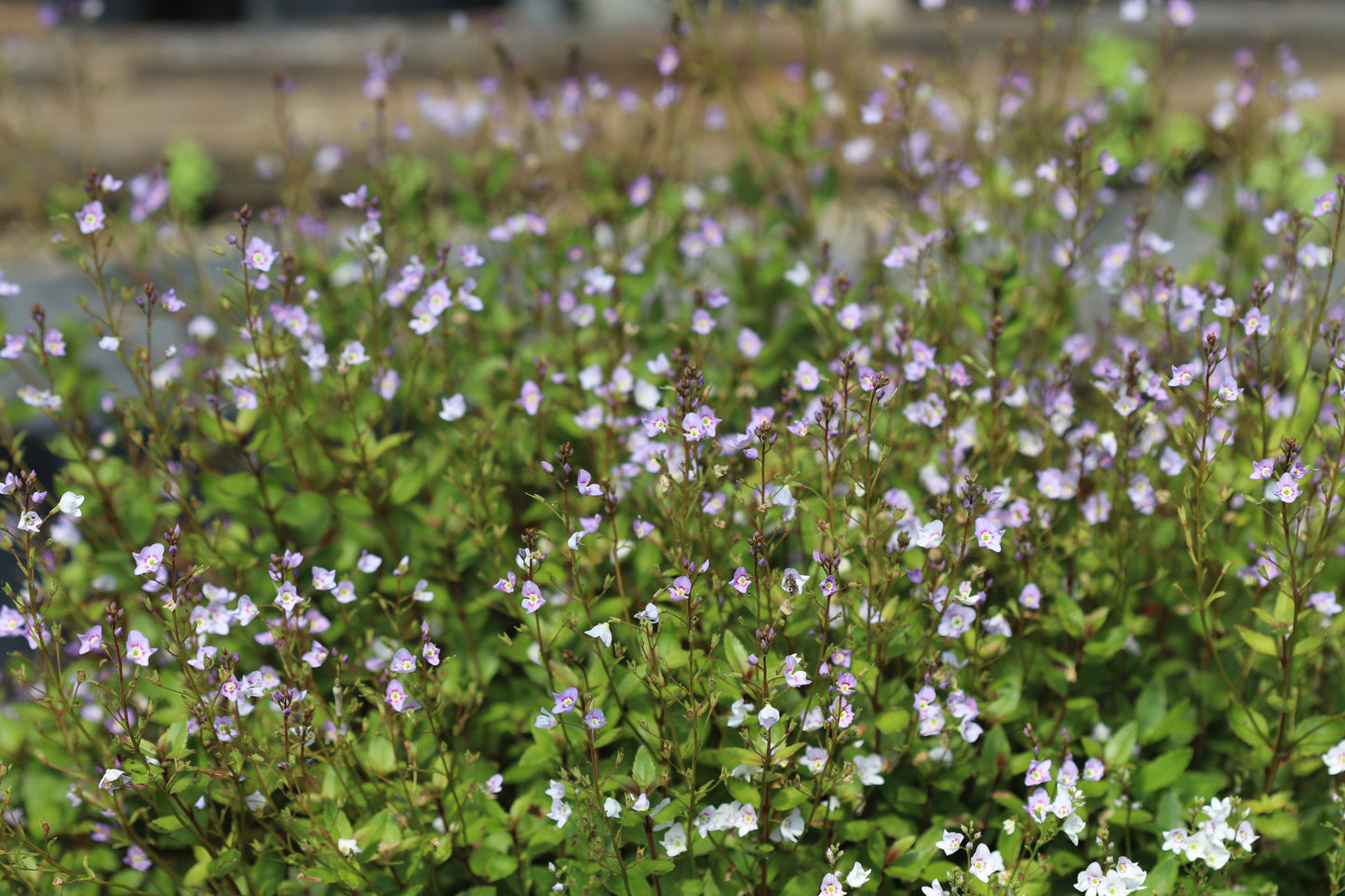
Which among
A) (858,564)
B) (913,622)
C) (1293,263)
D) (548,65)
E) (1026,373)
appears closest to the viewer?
(913,622)

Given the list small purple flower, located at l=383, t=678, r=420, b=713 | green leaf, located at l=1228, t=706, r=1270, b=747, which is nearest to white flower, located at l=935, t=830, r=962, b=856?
green leaf, located at l=1228, t=706, r=1270, b=747

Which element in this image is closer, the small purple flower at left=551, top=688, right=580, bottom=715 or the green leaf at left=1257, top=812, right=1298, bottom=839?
the small purple flower at left=551, top=688, right=580, bottom=715

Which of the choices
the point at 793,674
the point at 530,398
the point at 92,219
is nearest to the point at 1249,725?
the point at 793,674

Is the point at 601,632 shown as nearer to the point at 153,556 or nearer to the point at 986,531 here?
the point at 986,531

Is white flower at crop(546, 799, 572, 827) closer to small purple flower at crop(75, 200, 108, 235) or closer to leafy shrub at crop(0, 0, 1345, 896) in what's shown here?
leafy shrub at crop(0, 0, 1345, 896)

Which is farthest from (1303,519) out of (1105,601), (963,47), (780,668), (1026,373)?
(963,47)

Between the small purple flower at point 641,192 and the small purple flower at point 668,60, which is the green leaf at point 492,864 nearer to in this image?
the small purple flower at point 641,192

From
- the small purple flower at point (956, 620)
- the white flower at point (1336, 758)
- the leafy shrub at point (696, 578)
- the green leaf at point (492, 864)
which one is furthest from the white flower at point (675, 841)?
the white flower at point (1336, 758)

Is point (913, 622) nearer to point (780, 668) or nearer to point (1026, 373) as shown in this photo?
point (780, 668)
